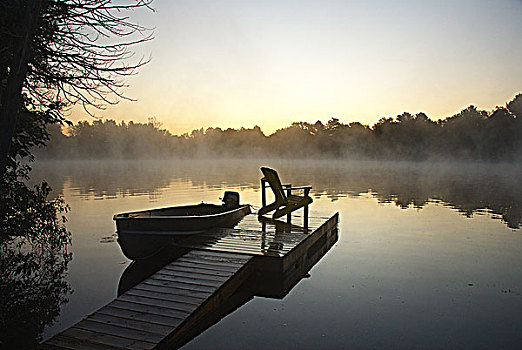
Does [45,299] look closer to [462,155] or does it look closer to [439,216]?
[439,216]

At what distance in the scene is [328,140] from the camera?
85438 millimetres

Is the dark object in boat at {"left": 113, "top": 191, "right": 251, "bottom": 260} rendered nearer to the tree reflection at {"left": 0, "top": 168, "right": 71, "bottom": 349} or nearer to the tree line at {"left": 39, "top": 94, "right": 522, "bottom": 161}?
the tree reflection at {"left": 0, "top": 168, "right": 71, "bottom": 349}

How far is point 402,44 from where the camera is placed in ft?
67.7

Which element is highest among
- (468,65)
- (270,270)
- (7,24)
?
(468,65)

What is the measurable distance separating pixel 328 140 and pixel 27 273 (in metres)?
81.6

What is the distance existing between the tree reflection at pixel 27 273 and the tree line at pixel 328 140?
66.5 m

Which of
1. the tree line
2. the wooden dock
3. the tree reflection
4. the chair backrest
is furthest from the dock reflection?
the tree line

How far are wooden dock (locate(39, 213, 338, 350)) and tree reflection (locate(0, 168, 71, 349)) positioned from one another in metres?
1.06

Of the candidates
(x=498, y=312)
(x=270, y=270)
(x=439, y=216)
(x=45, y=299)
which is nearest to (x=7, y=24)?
(x=45, y=299)

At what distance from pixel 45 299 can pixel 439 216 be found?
467 inches

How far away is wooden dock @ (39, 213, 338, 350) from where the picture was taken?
12.0 ft

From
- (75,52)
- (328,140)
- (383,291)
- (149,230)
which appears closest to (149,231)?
(149,230)

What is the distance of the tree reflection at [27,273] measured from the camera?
4754 millimetres

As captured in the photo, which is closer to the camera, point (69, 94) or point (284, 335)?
point (284, 335)
